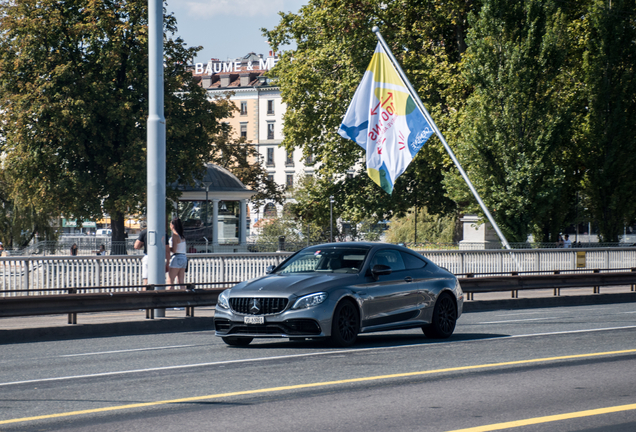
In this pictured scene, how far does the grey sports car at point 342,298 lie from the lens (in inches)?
447

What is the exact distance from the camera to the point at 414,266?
13.2 metres

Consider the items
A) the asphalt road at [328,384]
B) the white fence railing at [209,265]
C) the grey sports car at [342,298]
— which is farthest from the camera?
the white fence railing at [209,265]

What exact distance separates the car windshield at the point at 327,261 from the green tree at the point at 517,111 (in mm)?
21136

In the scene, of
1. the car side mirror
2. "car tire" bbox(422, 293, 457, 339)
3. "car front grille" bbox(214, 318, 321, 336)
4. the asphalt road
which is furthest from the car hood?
"car tire" bbox(422, 293, 457, 339)

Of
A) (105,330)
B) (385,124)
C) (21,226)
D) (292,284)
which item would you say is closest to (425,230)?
(21,226)

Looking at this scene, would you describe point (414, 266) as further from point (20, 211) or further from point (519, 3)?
point (20, 211)

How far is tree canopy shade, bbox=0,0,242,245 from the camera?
42.5 meters

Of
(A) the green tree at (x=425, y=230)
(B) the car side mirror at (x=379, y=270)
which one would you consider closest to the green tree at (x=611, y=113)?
(A) the green tree at (x=425, y=230)

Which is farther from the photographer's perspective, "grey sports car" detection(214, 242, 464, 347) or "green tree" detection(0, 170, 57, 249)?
"green tree" detection(0, 170, 57, 249)

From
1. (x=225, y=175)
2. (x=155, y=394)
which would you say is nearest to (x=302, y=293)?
(x=155, y=394)

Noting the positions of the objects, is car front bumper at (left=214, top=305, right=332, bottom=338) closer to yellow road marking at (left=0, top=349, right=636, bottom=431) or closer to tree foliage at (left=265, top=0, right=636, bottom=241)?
yellow road marking at (left=0, top=349, right=636, bottom=431)

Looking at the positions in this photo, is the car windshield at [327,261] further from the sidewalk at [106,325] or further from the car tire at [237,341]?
the sidewalk at [106,325]

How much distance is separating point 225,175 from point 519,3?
92.9 feet

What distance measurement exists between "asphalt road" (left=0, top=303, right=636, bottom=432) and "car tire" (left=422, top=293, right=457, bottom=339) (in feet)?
0.70
